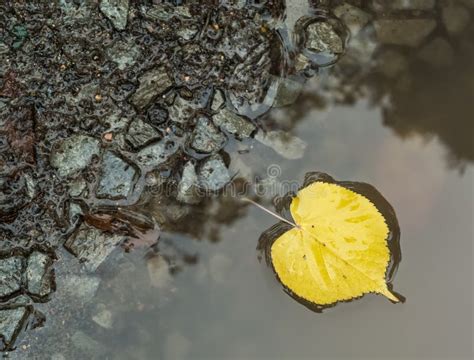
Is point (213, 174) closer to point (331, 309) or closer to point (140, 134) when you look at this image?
point (140, 134)

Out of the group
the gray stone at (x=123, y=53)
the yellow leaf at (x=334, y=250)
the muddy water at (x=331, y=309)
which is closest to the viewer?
the yellow leaf at (x=334, y=250)

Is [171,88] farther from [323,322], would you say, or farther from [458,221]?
[458,221]

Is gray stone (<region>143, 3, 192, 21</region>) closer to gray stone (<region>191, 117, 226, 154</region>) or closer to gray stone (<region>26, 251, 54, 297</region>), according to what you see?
gray stone (<region>191, 117, 226, 154</region>)

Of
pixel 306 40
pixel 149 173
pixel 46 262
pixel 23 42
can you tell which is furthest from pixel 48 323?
pixel 306 40

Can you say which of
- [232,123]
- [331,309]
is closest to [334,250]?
[331,309]

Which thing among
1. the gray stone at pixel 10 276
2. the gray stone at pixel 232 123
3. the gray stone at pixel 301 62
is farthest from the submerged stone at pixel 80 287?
the gray stone at pixel 301 62

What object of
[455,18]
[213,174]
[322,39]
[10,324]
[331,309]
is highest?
[455,18]

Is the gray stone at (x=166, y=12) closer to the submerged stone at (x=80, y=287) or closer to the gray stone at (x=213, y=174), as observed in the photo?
the gray stone at (x=213, y=174)
